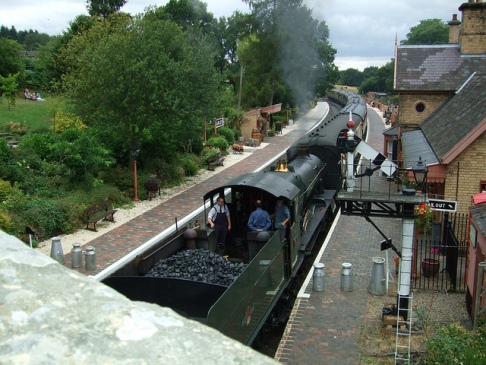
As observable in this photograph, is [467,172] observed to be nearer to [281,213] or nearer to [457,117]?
[457,117]

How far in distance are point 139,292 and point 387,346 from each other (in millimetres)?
4366

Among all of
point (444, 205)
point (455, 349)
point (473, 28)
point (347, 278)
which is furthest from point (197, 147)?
point (455, 349)

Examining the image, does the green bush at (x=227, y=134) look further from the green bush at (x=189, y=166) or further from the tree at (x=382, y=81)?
the tree at (x=382, y=81)

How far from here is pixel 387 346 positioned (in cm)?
940

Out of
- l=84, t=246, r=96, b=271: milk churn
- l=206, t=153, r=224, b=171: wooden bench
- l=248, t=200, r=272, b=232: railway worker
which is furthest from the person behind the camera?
l=206, t=153, r=224, b=171: wooden bench

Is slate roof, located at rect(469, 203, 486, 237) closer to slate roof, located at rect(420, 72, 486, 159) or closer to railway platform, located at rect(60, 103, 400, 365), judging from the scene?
railway platform, located at rect(60, 103, 400, 365)

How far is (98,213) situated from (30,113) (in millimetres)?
17957

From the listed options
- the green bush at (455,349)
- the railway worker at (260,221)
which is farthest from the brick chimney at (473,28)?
the green bush at (455,349)

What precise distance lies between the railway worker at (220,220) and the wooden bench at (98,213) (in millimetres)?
6514

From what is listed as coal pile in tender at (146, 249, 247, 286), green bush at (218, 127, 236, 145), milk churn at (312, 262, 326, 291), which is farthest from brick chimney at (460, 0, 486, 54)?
coal pile in tender at (146, 249, 247, 286)

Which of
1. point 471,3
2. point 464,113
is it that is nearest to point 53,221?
point 464,113

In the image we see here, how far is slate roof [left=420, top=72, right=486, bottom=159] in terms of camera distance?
14922 millimetres

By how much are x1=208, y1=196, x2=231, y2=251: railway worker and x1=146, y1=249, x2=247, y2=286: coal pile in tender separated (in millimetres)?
1504

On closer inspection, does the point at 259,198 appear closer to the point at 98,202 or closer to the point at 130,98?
the point at 98,202
